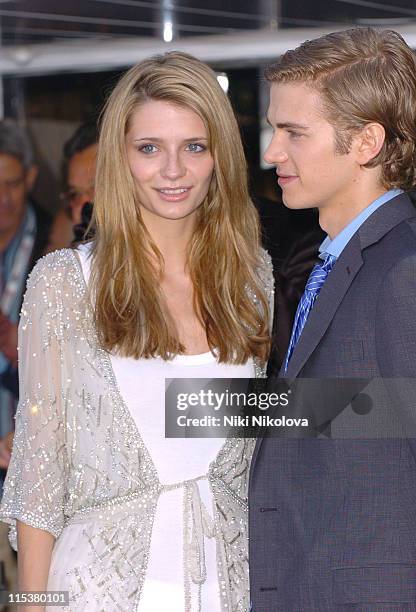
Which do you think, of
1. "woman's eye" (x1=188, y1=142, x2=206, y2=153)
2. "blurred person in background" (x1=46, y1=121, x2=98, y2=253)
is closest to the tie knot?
"woman's eye" (x1=188, y1=142, x2=206, y2=153)

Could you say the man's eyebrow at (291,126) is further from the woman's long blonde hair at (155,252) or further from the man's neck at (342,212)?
the woman's long blonde hair at (155,252)

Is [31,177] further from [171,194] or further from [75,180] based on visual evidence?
[171,194]

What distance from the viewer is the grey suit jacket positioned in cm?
165

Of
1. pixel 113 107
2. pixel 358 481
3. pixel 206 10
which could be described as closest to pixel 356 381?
pixel 358 481

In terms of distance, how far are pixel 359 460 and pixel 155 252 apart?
0.72 m

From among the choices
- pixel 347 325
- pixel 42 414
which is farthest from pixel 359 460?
pixel 42 414

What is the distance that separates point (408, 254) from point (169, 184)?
2.04 ft

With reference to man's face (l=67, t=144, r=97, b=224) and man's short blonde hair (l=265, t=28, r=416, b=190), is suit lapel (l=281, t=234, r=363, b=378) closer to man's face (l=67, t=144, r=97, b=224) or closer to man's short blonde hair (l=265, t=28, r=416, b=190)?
man's short blonde hair (l=265, t=28, r=416, b=190)

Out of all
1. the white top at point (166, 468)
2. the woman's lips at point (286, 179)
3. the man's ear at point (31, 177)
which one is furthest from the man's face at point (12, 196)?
the woman's lips at point (286, 179)

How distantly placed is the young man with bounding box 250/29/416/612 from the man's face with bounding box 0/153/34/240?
191 centimetres

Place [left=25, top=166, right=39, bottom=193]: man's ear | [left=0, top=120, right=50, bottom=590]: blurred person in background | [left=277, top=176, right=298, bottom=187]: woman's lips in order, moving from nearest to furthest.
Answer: [left=277, top=176, right=298, bottom=187]: woman's lips < [left=0, top=120, right=50, bottom=590]: blurred person in background < [left=25, top=166, right=39, bottom=193]: man's ear

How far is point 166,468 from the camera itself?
2033 mm

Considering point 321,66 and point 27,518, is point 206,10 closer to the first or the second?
point 321,66

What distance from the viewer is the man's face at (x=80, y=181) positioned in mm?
3623
